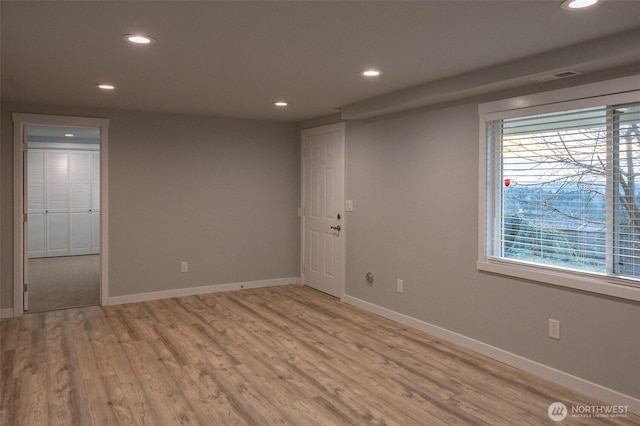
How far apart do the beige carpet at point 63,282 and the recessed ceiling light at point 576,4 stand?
17.5 ft

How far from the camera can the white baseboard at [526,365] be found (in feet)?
9.97

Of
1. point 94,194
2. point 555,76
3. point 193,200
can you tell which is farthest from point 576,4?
point 94,194

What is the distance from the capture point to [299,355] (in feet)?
12.9

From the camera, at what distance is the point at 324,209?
20.0 ft

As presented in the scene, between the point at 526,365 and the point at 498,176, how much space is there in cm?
142

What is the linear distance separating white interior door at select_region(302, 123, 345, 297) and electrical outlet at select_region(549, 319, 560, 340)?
2.65 meters

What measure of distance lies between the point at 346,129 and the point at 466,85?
2.06 meters

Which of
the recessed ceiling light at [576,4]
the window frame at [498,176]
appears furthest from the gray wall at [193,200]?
the recessed ceiling light at [576,4]

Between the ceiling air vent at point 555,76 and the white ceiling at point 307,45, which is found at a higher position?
the white ceiling at point 307,45

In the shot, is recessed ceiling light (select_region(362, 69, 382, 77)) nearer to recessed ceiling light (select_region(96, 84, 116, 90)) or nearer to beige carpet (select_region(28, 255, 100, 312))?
recessed ceiling light (select_region(96, 84, 116, 90))

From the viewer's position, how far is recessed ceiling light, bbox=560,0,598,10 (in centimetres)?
228

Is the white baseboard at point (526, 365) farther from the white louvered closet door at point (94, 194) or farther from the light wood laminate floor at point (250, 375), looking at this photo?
the white louvered closet door at point (94, 194)

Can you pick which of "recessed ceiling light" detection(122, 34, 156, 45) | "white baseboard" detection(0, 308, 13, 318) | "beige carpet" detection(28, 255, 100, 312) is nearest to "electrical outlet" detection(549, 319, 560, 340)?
"recessed ceiling light" detection(122, 34, 156, 45)

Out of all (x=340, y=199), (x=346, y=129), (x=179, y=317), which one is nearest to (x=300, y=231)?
(x=340, y=199)
